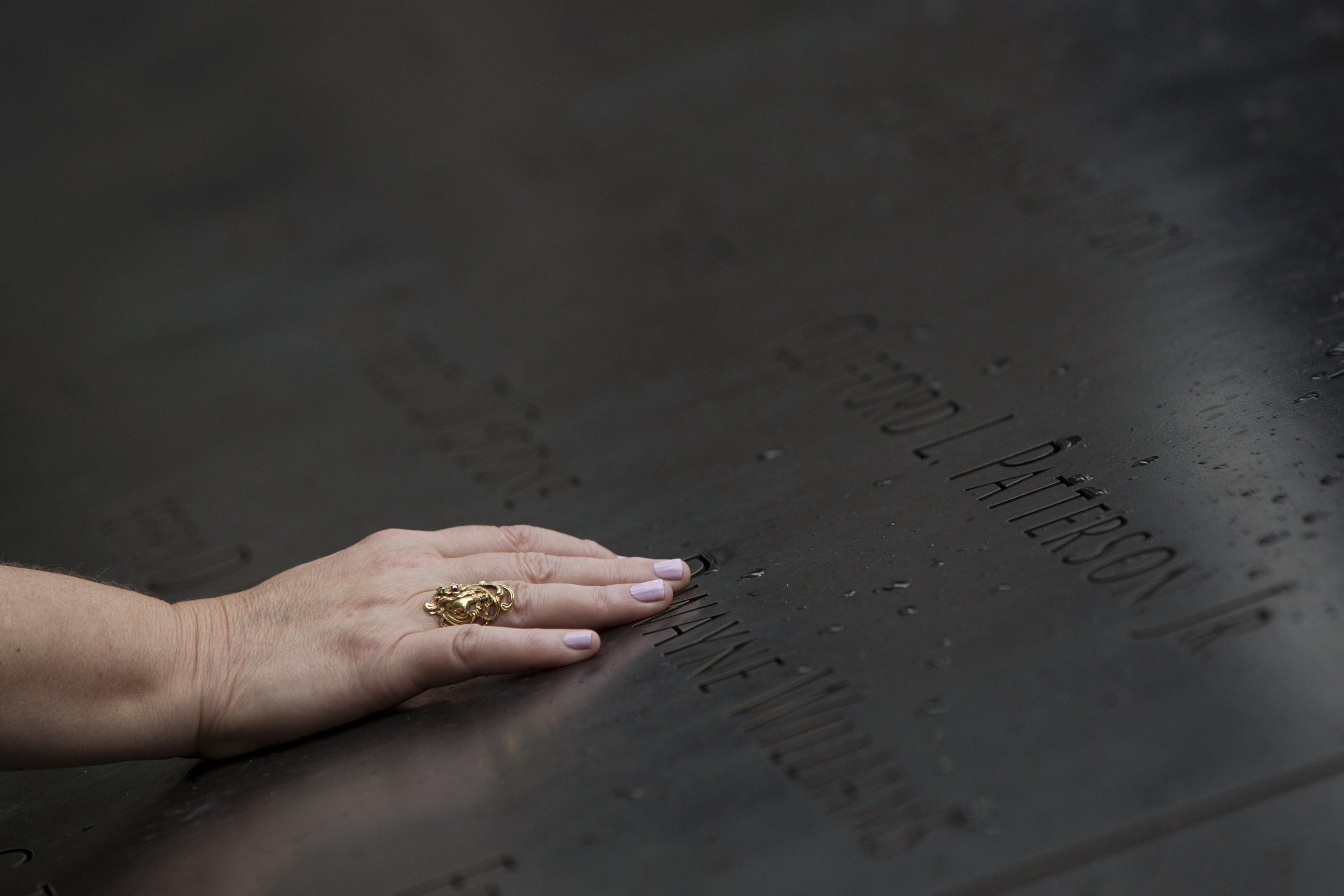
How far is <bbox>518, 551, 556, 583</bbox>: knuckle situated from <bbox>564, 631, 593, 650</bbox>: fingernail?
9cm

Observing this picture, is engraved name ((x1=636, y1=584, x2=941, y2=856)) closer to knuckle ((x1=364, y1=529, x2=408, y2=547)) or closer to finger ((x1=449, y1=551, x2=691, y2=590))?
finger ((x1=449, y1=551, x2=691, y2=590))

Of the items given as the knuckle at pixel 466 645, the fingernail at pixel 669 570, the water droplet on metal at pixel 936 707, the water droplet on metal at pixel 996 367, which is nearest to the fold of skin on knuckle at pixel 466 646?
the knuckle at pixel 466 645

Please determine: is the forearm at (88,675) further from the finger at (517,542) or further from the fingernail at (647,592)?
the fingernail at (647,592)

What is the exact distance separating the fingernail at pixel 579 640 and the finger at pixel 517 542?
135 mm

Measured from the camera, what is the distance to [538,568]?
1.34 m

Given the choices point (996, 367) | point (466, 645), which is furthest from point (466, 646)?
point (996, 367)

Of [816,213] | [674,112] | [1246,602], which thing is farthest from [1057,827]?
[674,112]

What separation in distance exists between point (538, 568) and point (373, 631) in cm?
20

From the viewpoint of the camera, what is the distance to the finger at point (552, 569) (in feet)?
4.36

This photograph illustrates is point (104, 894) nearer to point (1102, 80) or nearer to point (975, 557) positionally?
point (975, 557)

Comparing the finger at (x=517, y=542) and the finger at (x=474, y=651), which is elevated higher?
the finger at (x=517, y=542)

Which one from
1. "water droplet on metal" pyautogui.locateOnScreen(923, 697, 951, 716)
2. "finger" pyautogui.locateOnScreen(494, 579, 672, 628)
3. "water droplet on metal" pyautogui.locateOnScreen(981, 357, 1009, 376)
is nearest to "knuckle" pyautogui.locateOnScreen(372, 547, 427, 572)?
"finger" pyautogui.locateOnScreen(494, 579, 672, 628)

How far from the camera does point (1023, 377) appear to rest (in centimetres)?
173

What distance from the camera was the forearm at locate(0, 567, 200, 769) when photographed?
1.15m
